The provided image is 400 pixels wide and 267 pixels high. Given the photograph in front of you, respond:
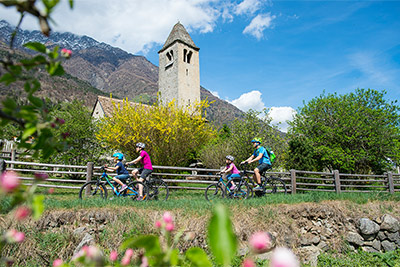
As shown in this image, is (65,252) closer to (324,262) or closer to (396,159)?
(324,262)

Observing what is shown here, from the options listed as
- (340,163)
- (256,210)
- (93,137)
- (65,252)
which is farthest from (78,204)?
(340,163)

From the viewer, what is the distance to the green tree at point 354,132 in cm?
1627

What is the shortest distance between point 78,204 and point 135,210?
1.51 meters

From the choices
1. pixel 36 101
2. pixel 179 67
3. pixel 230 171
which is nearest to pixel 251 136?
pixel 230 171

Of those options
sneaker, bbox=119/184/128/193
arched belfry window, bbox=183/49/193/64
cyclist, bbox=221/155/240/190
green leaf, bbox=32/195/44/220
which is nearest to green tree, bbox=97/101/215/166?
cyclist, bbox=221/155/240/190

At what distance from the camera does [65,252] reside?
5418mm

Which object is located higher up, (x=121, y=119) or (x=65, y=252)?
(x=121, y=119)

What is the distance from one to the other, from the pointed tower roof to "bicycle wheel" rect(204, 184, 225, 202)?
23957mm

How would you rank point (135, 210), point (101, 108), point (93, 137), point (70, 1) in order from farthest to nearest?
point (101, 108), point (93, 137), point (135, 210), point (70, 1)

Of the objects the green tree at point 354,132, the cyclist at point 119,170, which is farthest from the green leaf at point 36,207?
the green tree at point 354,132

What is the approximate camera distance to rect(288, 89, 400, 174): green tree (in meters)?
16.3

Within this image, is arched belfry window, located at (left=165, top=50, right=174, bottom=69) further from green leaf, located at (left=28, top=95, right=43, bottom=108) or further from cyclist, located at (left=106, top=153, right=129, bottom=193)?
green leaf, located at (left=28, top=95, right=43, bottom=108)

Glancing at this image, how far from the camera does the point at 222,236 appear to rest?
56cm

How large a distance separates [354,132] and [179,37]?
20968 millimetres
